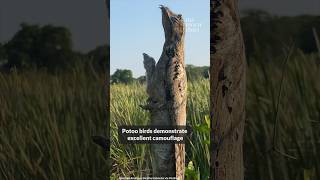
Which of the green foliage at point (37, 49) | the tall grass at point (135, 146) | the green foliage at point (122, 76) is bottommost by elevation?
the tall grass at point (135, 146)

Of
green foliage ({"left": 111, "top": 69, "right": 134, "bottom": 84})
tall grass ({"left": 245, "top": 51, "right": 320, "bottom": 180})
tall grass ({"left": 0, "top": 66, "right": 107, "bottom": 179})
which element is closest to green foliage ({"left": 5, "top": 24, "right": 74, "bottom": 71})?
tall grass ({"left": 0, "top": 66, "right": 107, "bottom": 179})

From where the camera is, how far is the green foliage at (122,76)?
4496 mm

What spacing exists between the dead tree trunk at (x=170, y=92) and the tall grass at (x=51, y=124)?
539 millimetres

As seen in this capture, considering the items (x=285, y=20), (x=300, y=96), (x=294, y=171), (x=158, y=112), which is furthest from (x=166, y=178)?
(x=285, y=20)

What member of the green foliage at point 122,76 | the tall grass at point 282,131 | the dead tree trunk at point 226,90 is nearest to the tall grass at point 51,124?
the green foliage at point 122,76

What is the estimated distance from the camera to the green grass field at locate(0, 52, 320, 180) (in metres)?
4.58

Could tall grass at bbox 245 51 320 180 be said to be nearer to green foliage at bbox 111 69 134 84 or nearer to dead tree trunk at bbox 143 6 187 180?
dead tree trunk at bbox 143 6 187 180

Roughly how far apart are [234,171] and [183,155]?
536 mm

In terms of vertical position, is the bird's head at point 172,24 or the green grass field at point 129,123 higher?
the bird's head at point 172,24

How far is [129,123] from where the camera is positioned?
181 inches

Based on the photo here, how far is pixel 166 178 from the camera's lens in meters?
4.49

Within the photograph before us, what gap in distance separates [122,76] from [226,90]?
3.20ft

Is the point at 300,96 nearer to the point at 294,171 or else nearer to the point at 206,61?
the point at 294,171

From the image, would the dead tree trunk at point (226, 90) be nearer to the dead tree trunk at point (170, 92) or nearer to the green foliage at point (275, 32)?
the dead tree trunk at point (170, 92)
